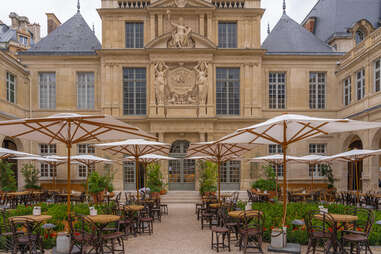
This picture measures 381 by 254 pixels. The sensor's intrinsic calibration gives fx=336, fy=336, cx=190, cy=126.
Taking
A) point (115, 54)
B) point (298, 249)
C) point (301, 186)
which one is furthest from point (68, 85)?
point (298, 249)

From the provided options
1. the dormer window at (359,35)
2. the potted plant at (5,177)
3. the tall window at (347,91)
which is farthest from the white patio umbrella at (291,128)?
the dormer window at (359,35)

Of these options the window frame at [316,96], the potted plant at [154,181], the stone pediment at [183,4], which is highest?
the stone pediment at [183,4]

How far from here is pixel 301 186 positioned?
20.8 meters

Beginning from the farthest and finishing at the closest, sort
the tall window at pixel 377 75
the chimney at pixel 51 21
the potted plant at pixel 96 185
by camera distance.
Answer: the chimney at pixel 51 21 < the tall window at pixel 377 75 < the potted plant at pixel 96 185

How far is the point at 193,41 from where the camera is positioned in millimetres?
20641

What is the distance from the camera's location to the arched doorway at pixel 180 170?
68.3ft

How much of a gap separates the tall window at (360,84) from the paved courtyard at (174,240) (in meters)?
12.6

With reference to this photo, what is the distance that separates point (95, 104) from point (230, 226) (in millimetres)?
15392

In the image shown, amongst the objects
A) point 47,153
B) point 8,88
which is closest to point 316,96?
point 47,153

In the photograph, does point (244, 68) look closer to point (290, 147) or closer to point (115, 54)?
point (290, 147)

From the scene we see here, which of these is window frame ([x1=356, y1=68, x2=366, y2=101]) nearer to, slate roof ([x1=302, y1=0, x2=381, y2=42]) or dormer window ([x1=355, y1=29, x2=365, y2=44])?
slate roof ([x1=302, y1=0, x2=381, y2=42])

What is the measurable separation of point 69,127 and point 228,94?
51.2ft

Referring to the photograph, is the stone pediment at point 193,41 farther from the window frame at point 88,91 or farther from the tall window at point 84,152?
the tall window at point 84,152

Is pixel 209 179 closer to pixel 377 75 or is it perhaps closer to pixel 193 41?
pixel 193 41
